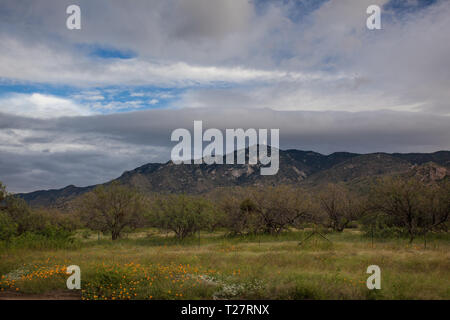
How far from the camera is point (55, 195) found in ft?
531

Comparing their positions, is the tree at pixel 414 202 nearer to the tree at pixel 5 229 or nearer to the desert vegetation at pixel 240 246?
the desert vegetation at pixel 240 246

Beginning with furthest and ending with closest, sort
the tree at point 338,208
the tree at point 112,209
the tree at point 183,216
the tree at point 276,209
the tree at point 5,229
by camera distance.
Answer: the tree at point 338,208 → the tree at point 276,209 → the tree at point 112,209 → the tree at point 183,216 → the tree at point 5,229

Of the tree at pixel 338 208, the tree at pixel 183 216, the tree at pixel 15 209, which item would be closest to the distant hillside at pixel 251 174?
the tree at pixel 338 208

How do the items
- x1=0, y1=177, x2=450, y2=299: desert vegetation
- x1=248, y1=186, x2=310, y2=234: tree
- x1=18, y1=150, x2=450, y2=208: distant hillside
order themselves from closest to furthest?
1. x1=0, y1=177, x2=450, y2=299: desert vegetation
2. x1=248, y1=186, x2=310, y2=234: tree
3. x1=18, y1=150, x2=450, y2=208: distant hillside

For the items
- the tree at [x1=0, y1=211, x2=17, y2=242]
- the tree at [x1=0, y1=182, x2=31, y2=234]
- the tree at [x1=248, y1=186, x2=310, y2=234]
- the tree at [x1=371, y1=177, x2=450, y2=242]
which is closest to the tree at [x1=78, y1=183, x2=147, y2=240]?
the tree at [x1=0, y1=182, x2=31, y2=234]

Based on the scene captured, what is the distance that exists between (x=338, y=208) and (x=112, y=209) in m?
27.3

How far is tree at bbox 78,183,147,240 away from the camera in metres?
30.1

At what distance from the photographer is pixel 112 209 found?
29.9 m

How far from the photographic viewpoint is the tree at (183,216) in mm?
28578

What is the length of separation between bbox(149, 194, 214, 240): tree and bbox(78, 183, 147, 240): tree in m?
2.44

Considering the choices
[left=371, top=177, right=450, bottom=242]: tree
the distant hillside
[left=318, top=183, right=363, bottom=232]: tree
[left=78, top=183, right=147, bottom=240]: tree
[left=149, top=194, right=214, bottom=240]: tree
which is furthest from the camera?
the distant hillside

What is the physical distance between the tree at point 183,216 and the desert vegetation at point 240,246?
0.10 metres

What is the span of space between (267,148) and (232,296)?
16339cm

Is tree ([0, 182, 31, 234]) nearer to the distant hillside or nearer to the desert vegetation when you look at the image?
the desert vegetation
